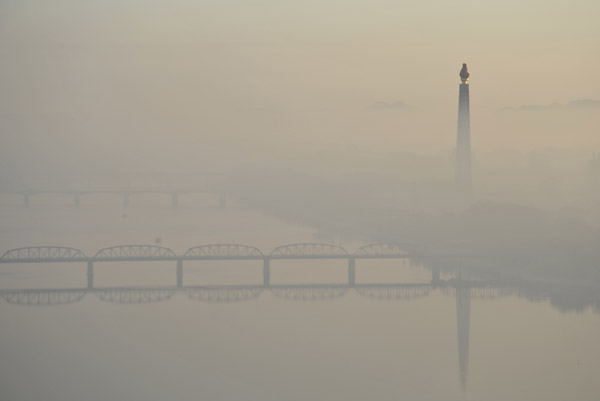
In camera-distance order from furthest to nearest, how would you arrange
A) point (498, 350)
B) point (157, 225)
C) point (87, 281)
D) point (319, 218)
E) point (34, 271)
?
point (319, 218), point (157, 225), point (34, 271), point (87, 281), point (498, 350)

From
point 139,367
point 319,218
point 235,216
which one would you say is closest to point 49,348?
point 139,367

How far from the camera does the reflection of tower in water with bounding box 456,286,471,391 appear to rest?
30.6 meters

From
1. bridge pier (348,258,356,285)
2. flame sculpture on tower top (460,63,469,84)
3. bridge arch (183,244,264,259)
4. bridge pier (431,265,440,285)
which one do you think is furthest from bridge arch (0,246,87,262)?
flame sculpture on tower top (460,63,469,84)

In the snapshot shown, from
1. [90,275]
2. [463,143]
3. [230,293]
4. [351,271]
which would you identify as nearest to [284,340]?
[230,293]

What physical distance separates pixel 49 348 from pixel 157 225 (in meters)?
39.6

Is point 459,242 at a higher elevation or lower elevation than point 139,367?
higher

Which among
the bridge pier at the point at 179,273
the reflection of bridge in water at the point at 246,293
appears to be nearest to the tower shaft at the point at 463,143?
the reflection of bridge in water at the point at 246,293

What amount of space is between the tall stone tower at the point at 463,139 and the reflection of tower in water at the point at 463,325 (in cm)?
→ 1553

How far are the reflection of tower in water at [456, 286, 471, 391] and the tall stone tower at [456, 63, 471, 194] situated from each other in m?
15.5

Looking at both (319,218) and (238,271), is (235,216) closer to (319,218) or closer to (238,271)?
(319,218)

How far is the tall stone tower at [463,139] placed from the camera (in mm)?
57656

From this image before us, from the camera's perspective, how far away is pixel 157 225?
236 feet

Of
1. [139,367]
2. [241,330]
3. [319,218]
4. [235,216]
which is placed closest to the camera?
[139,367]

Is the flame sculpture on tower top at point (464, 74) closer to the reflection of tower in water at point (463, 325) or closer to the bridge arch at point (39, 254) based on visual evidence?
the reflection of tower in water at point (463, 325)
